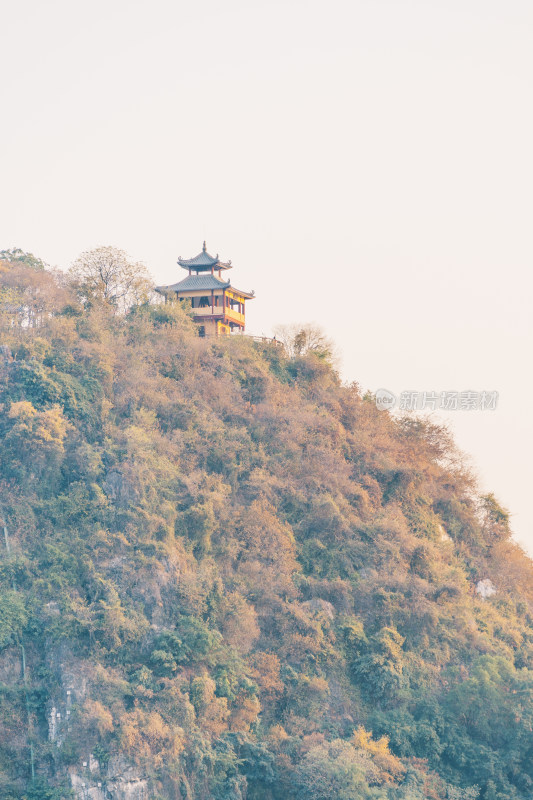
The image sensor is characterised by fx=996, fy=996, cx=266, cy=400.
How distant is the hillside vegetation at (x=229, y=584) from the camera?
74.9 feet

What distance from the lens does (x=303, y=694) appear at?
980 inches

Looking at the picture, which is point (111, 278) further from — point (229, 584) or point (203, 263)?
point (229, 584)

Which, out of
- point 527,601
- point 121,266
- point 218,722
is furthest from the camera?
point 121,266

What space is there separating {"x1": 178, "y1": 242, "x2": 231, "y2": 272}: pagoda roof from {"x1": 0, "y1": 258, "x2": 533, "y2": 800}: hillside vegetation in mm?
3266

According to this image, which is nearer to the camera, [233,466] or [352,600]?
[352,600]

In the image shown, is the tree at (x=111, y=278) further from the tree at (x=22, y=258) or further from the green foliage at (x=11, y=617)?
the green foliage at (x=11, y=617)

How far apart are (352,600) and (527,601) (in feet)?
21.7

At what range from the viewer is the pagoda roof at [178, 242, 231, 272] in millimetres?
36388

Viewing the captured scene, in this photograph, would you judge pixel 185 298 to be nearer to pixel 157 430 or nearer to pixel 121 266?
pixel 121 266

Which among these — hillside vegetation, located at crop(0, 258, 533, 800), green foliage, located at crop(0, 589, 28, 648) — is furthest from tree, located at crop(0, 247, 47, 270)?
green foliage, located at crop(0, 589, 28, 648)

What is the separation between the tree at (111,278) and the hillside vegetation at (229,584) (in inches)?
29.4

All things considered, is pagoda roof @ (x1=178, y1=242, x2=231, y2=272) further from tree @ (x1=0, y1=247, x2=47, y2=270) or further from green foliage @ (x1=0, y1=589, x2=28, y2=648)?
green foliage @ (x1=0, y1=589, x2=28, y2=648)

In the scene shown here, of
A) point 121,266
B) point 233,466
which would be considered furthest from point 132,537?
point 121,266

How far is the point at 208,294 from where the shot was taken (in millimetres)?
36219
